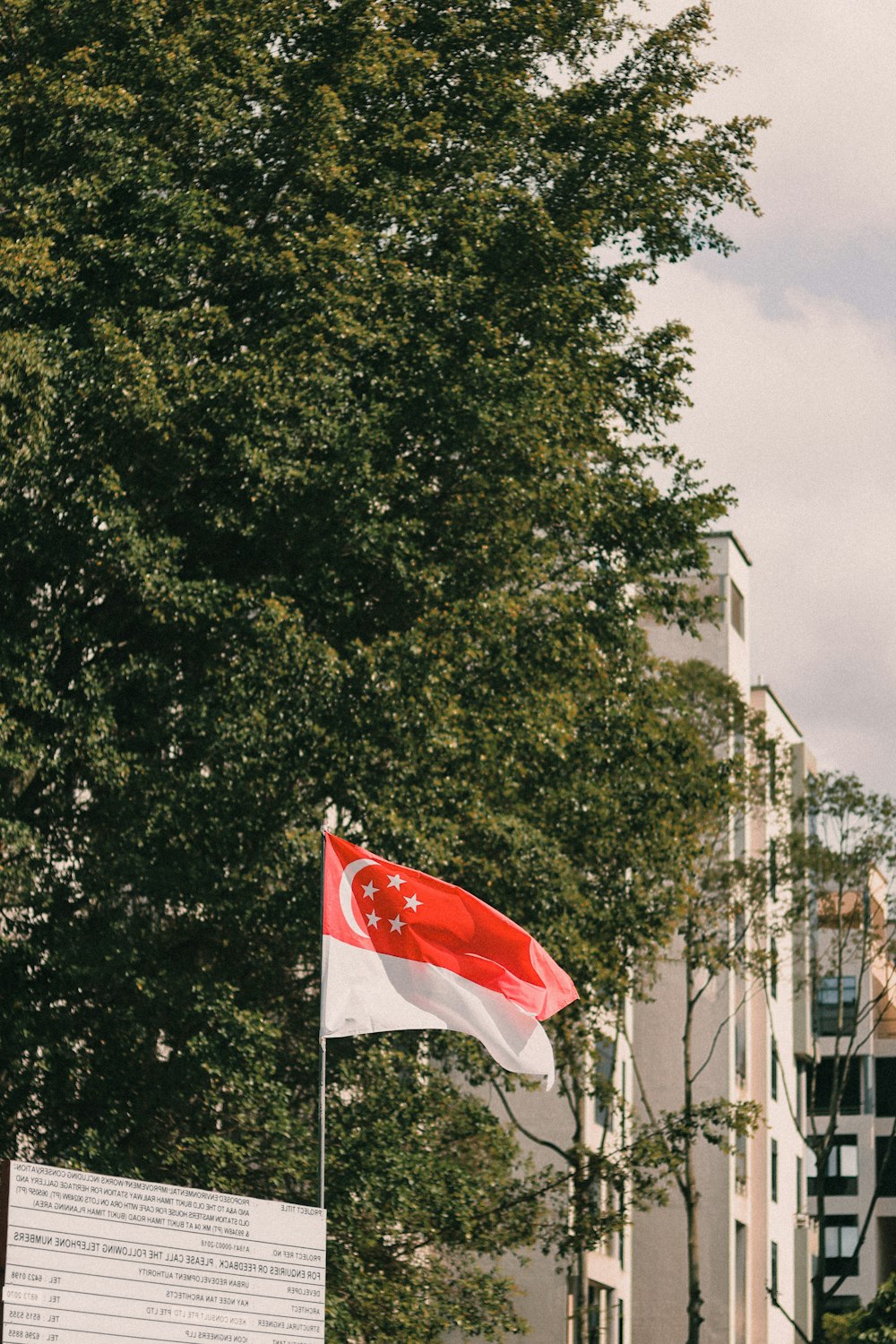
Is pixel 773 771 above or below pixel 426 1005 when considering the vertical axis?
above

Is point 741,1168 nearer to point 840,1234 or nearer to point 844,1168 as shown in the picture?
point 844,1168

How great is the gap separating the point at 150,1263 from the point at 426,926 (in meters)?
3.49

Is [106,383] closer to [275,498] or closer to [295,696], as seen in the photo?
[275,498]

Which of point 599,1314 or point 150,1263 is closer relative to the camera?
point 150,1263

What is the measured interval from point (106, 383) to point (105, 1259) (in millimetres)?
9017

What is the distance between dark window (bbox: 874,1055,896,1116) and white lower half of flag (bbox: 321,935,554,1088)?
216 ft

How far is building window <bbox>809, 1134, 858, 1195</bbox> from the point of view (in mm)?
73375

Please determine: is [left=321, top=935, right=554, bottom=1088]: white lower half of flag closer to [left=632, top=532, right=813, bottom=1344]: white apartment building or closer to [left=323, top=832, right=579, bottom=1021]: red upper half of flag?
[left=323, top=832, right=579, bottom=1021]: red upper half of flag

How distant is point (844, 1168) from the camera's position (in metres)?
74.2

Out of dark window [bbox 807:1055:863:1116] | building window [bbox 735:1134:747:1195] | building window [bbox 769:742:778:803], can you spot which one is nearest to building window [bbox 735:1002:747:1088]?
building window [bbox 735:1134:747:1195]

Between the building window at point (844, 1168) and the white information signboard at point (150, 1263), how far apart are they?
65.8 metres

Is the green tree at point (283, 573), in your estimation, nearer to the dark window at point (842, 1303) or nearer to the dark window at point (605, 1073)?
the dark window at point (605, 1073)

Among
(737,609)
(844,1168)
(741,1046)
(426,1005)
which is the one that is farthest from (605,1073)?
(844,1168)

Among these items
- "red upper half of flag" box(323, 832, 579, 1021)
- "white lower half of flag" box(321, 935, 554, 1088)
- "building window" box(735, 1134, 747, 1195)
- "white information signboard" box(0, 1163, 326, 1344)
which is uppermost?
"building window" box(735, 1134, 747, 1195)
